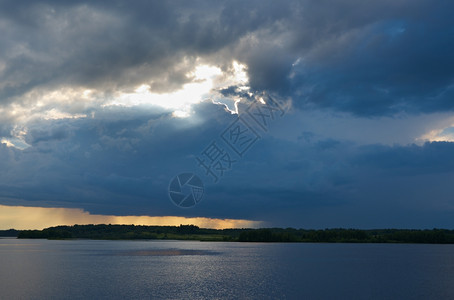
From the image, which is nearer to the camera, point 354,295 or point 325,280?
point 354,295

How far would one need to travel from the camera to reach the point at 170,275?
8388cm

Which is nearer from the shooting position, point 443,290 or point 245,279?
point 443,290

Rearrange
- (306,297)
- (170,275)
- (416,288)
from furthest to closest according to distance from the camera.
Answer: (170,275)
(416,288)
(306,297)

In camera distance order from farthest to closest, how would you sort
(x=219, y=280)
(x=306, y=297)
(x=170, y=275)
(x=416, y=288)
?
(x=170, y=275) < (x=219, y=280) < (x=416, y=288) < (x=306, y=297)

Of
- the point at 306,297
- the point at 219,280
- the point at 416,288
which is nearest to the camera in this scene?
the point at 306,297

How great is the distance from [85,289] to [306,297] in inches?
1286

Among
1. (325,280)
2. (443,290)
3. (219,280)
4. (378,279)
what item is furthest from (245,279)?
(443,290)

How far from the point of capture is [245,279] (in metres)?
77.5

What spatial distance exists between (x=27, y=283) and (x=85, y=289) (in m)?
13.0

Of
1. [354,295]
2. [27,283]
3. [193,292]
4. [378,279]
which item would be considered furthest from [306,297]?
[27,283]

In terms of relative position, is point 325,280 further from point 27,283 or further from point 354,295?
point 27,283

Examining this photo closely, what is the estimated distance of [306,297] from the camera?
57000 mm

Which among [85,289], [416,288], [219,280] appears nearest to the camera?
[85,289]

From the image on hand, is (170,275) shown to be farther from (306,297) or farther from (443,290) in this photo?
(443,290)
